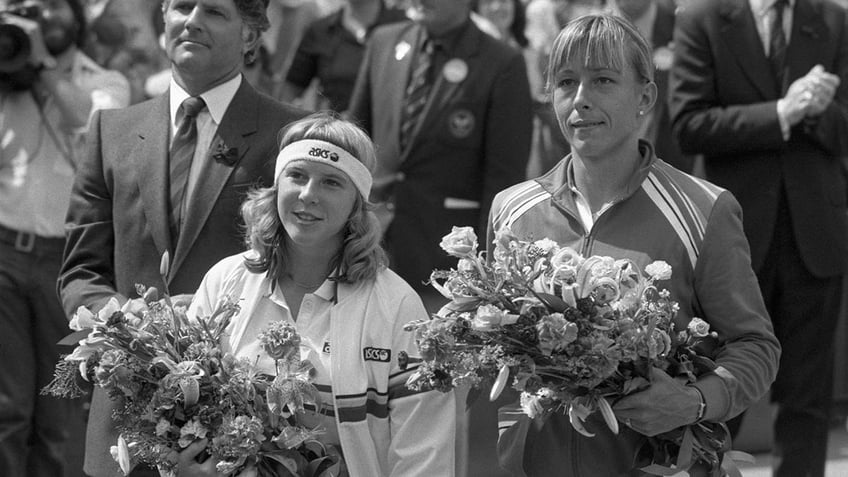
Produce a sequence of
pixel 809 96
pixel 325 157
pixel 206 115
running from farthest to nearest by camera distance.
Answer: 1. pixel 809 96
2. pixel 206 115
3. pixel 325 157

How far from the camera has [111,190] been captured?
15.4 ft

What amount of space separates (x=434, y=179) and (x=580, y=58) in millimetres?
3220

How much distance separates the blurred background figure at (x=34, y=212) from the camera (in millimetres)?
6262

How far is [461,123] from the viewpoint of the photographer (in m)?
7.10

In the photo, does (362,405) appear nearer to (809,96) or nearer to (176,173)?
(176,173)

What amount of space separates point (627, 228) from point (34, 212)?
3.41m

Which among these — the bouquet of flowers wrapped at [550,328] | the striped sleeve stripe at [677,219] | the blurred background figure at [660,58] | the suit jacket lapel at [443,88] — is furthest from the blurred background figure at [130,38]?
the bouquet of flowers wrapped at [550,328]

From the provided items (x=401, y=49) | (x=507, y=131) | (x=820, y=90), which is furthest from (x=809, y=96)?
(x=401, y=49)

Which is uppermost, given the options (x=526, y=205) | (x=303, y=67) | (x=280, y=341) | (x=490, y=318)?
(x=303, y=67)

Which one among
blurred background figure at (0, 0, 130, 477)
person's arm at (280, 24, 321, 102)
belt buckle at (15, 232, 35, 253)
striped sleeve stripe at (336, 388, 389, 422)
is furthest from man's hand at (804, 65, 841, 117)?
belt buckle at (15, 232, 35, 253)

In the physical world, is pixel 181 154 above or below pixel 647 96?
below

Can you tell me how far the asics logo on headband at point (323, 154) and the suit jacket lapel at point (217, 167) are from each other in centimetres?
40

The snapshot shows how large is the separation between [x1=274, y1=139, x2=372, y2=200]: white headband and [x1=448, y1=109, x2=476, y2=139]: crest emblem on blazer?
109 inches

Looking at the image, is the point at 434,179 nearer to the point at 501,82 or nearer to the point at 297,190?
the point at 501,82
